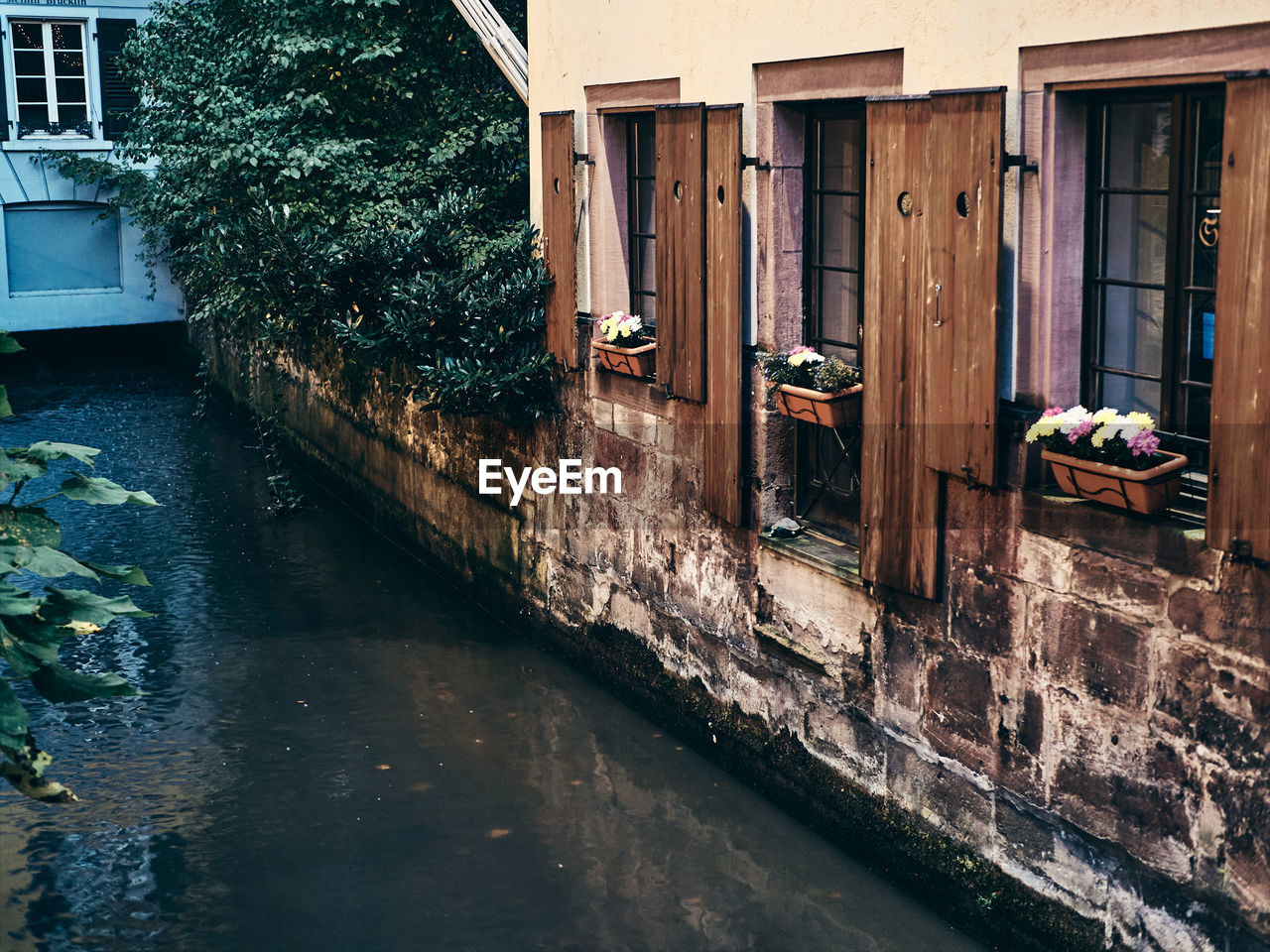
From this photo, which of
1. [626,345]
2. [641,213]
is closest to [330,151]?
[641,213]

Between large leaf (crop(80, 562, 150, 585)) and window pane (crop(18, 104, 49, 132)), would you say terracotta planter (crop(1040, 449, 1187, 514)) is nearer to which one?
large leaf (crop(80, 562, 150, 585))

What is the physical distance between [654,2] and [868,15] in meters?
1.92

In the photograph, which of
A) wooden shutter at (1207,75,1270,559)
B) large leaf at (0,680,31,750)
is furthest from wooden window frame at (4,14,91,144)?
wooden shutter at (1207,75,1270,559)

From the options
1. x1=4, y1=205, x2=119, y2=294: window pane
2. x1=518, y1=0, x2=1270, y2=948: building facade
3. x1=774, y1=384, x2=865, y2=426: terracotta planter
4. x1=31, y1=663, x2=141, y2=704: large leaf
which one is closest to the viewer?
x1=31, y1=663, x2=141, y2=704: large leaf

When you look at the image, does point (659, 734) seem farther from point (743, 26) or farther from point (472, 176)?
point (472, 176)

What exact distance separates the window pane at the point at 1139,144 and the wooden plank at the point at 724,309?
7.05 ft

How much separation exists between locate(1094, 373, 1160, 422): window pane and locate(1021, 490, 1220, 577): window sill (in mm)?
400

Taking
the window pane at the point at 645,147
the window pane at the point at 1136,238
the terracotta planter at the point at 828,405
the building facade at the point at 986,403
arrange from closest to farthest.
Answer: the building facade at the point at 986,403 → the window pane at the point at 1136,238 → the terracotta planter at the point at 828,405 → the window pane at the point at 645,147

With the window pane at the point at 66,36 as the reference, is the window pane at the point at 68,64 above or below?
below

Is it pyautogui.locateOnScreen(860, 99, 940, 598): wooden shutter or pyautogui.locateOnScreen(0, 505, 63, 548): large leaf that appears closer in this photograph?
pyautogui.locateOnScreen(0, 505, 63, 548): large leaf

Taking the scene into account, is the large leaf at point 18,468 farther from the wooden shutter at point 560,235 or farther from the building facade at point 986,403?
the wooden shutter at point 560,235

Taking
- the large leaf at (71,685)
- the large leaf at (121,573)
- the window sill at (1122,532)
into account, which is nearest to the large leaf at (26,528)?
the large leaf at (121,573)

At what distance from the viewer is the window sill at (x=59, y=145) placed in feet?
66.0

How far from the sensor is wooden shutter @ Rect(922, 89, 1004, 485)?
5.26 meters
